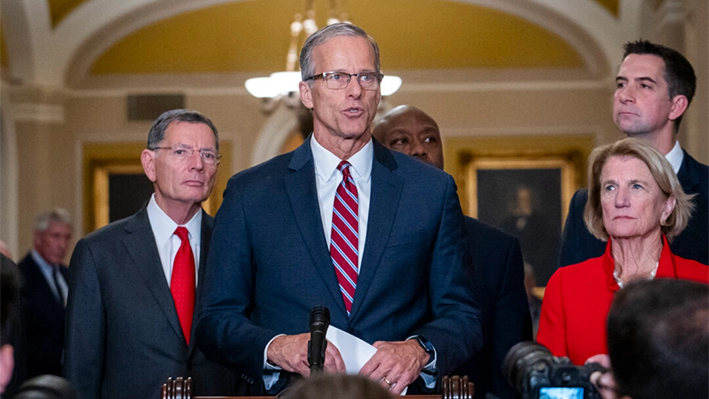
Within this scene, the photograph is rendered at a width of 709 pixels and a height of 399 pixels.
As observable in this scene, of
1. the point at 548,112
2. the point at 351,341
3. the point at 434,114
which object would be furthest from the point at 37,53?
the point at 351,341

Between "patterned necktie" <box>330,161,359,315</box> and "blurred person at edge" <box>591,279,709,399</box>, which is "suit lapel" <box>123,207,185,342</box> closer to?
"patterned necktie" <box>330,161,359,315</box>

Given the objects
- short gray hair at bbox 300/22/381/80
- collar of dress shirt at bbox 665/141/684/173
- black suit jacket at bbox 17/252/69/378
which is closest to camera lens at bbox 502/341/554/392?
short gray hair at bbox 300/22/381/80

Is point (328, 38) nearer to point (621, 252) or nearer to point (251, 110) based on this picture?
point (621, 252)

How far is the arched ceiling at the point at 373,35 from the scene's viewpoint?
35.5ft

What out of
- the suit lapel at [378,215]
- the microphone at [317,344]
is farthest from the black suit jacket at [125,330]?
the microphone at [317,344]

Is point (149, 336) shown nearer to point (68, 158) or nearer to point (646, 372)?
point (646, 372)

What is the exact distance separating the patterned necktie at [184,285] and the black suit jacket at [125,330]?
4 cm

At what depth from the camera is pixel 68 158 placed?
1120 cm

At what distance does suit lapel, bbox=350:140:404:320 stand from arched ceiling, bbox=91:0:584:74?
336 inches

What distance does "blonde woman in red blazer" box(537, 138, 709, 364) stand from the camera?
2584 millimetres

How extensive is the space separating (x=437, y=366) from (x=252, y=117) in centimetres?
924

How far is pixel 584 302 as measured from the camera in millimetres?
2615

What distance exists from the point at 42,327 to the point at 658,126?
393 cm

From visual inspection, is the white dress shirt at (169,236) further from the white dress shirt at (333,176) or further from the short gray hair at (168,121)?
the white dress shirt at (333,176)
